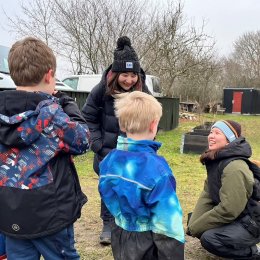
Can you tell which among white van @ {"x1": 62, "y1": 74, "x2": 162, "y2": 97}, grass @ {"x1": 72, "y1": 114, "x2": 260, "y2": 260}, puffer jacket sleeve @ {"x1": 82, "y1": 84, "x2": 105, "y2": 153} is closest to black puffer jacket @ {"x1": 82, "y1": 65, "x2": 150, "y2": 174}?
puffer jacket sleeve @ {"x1": 82, "y1": 84, "x2": 105, "y2": 153}

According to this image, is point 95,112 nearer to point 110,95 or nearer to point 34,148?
point 110,95

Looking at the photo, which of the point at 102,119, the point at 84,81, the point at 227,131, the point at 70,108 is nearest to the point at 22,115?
the point at 70,108

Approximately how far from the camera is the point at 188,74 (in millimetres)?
21125

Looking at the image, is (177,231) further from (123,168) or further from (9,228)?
(9,228)

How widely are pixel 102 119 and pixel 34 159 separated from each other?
1.57 metres

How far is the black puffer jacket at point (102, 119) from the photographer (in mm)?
3479

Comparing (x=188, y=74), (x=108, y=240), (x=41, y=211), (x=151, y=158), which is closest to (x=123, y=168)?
(x=151, y=158)

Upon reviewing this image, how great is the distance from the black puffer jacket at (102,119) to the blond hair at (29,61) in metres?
1.36

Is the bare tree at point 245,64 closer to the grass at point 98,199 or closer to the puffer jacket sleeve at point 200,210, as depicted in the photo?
the grass at point 98,199

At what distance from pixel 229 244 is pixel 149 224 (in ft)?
4.21

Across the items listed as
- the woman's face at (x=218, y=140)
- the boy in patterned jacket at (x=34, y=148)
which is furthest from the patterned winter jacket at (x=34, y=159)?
the woman's face at (x=218, y=140)

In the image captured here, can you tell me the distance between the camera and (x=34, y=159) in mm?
2078

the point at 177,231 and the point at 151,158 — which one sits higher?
the point at 151,158

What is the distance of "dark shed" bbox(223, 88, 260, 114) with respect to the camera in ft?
102
